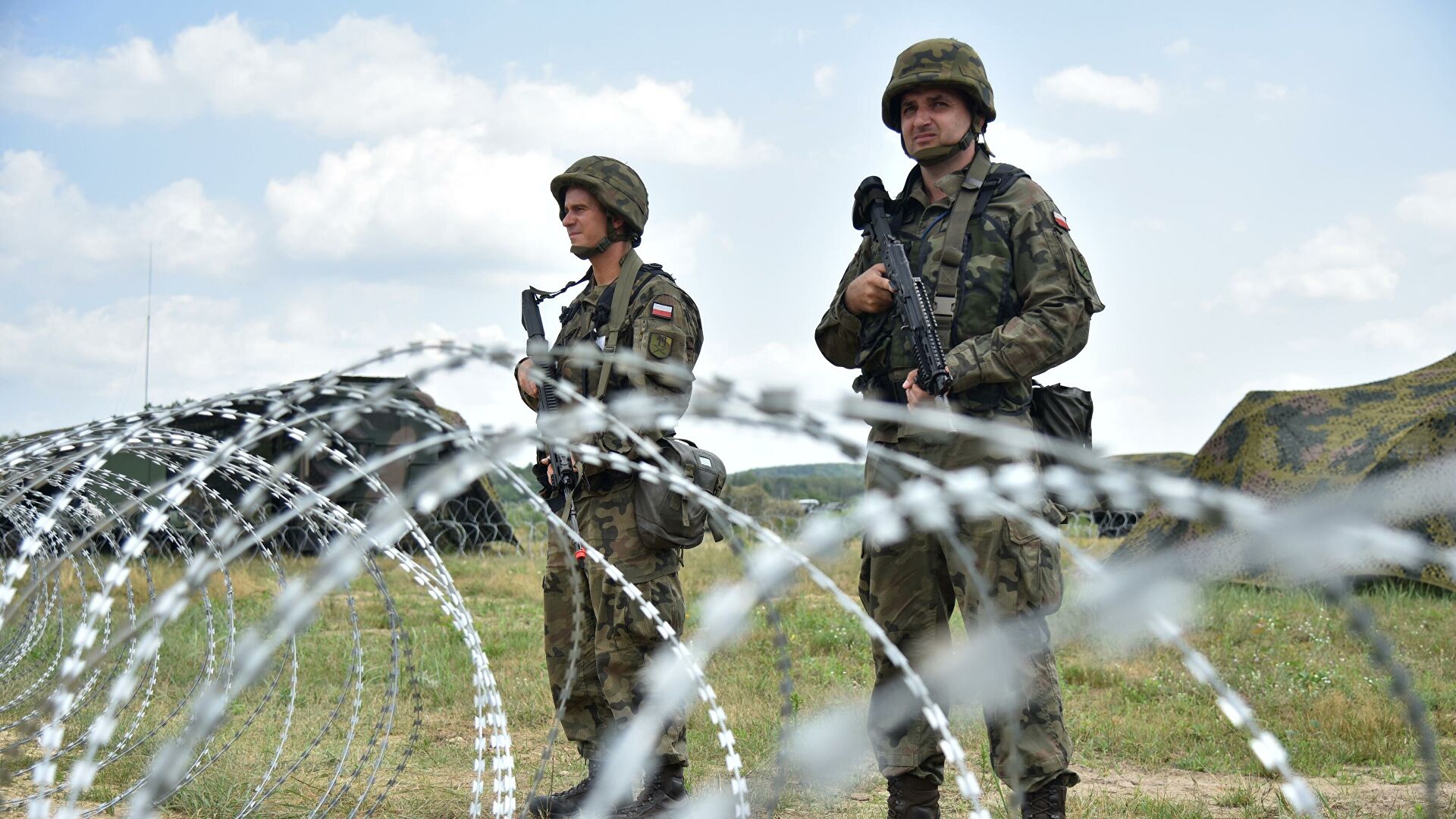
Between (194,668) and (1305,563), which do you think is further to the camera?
(194,668)

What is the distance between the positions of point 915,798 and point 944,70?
2.16 meters

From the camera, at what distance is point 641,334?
3988mm

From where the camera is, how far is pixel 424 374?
1.90 meters

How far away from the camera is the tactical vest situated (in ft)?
11.4

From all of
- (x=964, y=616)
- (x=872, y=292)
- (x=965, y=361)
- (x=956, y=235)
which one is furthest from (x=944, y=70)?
(x=964, y=616)

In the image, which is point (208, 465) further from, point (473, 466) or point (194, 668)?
point (194, 668)

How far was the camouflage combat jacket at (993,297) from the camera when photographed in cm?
334

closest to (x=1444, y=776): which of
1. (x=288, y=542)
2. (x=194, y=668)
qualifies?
(x=194, y=668)

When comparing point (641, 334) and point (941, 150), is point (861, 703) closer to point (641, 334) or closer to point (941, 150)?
point (641, 334)

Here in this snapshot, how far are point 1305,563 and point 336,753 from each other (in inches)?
186

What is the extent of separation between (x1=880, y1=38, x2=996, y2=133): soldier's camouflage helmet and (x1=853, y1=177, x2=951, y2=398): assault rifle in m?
0.36

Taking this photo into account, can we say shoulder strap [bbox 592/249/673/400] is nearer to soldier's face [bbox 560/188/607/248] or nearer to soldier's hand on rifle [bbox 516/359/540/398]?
soldier's face [bbox 560/188/607/248]

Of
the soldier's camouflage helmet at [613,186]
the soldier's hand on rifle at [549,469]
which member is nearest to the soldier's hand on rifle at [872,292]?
the soldier's camouflage helmet at [613,186]

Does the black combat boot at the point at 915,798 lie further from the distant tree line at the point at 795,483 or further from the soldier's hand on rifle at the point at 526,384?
the distant tree line at the point at 795,483
